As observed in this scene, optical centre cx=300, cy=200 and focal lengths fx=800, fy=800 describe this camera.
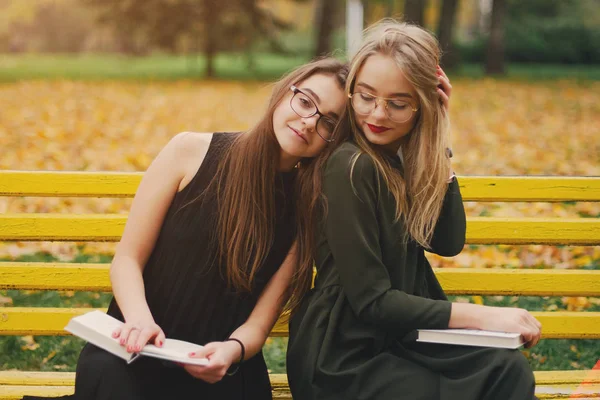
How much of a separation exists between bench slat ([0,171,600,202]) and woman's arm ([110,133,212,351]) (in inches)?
18.9

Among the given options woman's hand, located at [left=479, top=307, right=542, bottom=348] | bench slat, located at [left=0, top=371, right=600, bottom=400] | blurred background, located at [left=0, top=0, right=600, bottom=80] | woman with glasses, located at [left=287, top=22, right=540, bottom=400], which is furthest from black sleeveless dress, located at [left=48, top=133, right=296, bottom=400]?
blurred background, located at [left=0, top=0, right=600, bottom=80]

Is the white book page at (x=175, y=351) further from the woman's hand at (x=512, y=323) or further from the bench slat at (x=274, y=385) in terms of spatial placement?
the woman's hand at (x=512, y=323)

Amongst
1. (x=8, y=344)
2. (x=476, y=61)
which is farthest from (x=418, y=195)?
(x=476, y=61)

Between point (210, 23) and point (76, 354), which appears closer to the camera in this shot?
point (76, 354)

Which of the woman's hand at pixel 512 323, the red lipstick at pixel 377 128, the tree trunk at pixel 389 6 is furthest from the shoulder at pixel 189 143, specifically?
the tree trunk at pixel 389 6

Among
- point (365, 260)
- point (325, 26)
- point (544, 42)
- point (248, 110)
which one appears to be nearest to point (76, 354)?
point (365, 260)

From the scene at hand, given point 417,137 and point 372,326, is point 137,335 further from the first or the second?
point 417,137

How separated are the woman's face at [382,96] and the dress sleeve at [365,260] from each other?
0.45ft

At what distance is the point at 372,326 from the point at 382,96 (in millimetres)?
724

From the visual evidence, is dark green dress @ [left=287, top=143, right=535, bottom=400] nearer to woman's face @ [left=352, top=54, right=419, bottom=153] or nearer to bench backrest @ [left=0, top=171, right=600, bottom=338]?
woman's face @ [left=352, top=54, right=419, bottom=153]

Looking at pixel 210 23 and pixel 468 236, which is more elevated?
pixel 468 236

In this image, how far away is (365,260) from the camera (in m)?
2.41

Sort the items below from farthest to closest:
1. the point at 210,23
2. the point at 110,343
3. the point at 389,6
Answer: the point at 389,6
the point at 210,23
the point at 110,343

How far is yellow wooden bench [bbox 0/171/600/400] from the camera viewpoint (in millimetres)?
3086
